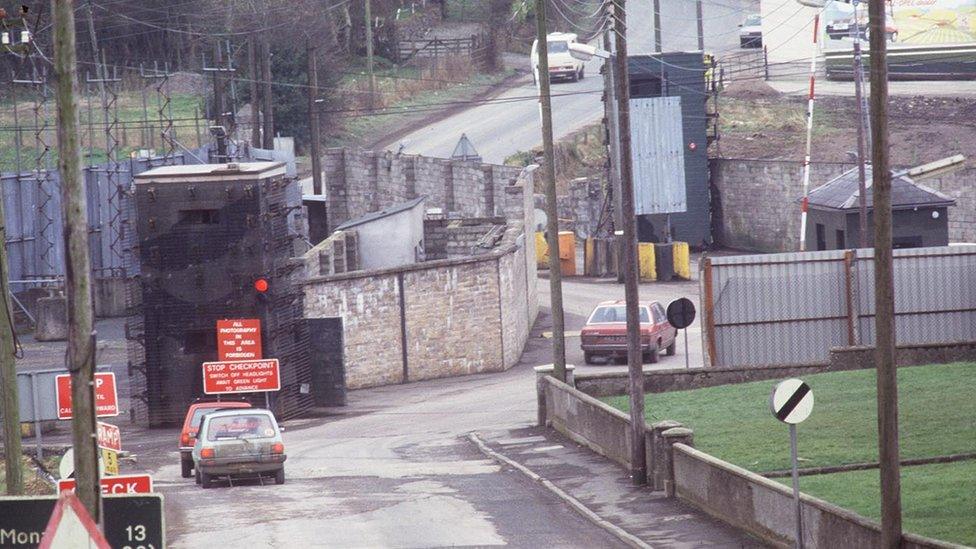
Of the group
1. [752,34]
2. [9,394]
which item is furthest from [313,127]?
[9,394]

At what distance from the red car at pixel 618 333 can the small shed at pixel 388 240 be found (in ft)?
37.9

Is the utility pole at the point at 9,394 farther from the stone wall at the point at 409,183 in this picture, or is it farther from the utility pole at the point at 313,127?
the utility pole at the point at 313,127

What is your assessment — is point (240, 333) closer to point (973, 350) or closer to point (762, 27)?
point (973, 350)

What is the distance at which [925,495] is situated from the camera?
56.5ft

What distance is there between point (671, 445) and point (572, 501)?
67.9 inches

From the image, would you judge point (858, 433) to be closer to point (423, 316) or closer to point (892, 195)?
point (892, 195)

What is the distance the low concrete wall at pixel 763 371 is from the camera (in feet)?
96.4

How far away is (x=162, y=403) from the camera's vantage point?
34812 mm

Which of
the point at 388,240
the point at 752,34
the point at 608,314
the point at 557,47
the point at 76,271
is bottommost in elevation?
the point at 608,314

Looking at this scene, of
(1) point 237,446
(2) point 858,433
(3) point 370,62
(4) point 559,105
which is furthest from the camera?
(3) point 370,62

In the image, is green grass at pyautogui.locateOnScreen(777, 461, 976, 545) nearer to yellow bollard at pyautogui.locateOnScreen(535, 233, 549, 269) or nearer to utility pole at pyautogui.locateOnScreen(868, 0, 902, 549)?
utility pole at pyautogui.locateOnScreen(868, 0, 902, 549)

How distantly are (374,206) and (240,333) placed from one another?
30.4 meters

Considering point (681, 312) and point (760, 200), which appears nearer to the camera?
point (681, 312)

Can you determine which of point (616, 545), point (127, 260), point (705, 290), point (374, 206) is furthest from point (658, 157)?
point (616, 545)
